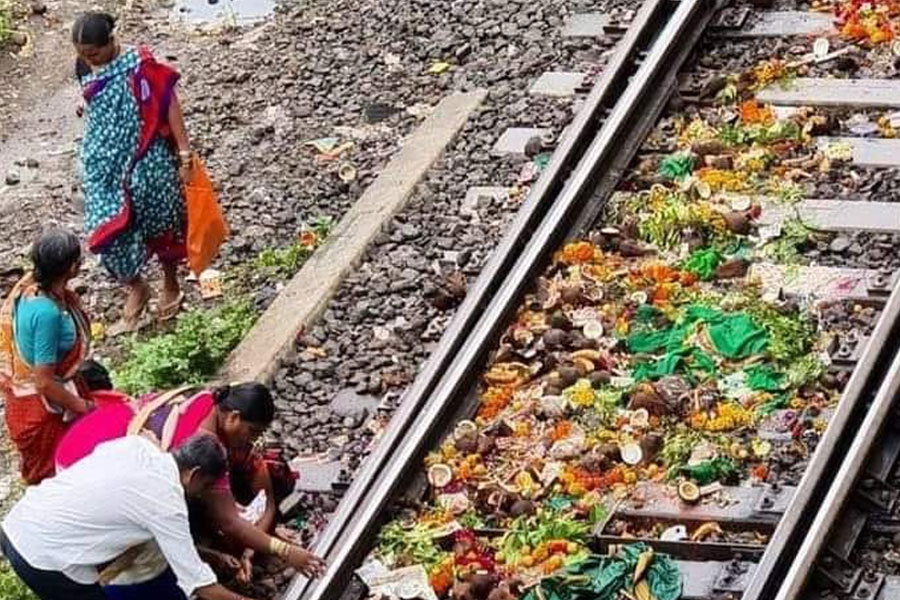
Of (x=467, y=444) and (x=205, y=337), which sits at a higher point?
(x=467, y=444)

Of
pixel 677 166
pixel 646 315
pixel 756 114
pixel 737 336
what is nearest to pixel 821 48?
pixel 756 114

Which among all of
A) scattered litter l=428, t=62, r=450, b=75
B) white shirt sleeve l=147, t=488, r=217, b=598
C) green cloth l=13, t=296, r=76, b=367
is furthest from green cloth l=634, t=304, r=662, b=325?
scattered litter l=428, t=62, r=450, b=75

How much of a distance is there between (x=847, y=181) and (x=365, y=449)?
2591 mm

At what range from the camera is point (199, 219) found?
9906mm

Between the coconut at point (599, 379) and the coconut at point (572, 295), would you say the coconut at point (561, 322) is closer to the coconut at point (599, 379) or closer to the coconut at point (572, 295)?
the coconut at point (572, 295)

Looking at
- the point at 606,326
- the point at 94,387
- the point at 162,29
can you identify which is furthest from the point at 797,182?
the point at 162,29

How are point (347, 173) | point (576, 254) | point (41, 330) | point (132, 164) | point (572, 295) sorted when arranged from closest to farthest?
point (41, 330) < point (572, 295) < point (576, 254) < point (132, 164) < point (347, 173)

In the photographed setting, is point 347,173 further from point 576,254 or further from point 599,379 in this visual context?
point 599,379

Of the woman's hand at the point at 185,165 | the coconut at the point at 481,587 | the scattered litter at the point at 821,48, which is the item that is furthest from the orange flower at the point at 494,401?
the scattered litter at the point at 821,48

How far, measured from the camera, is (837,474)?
782 centimetres

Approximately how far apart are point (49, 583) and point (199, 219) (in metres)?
2.78

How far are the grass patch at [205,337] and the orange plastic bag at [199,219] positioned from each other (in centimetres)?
26

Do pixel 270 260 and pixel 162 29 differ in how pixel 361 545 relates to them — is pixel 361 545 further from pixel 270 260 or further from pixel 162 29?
pixel 162 29

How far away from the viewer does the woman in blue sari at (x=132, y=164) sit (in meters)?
9.63
